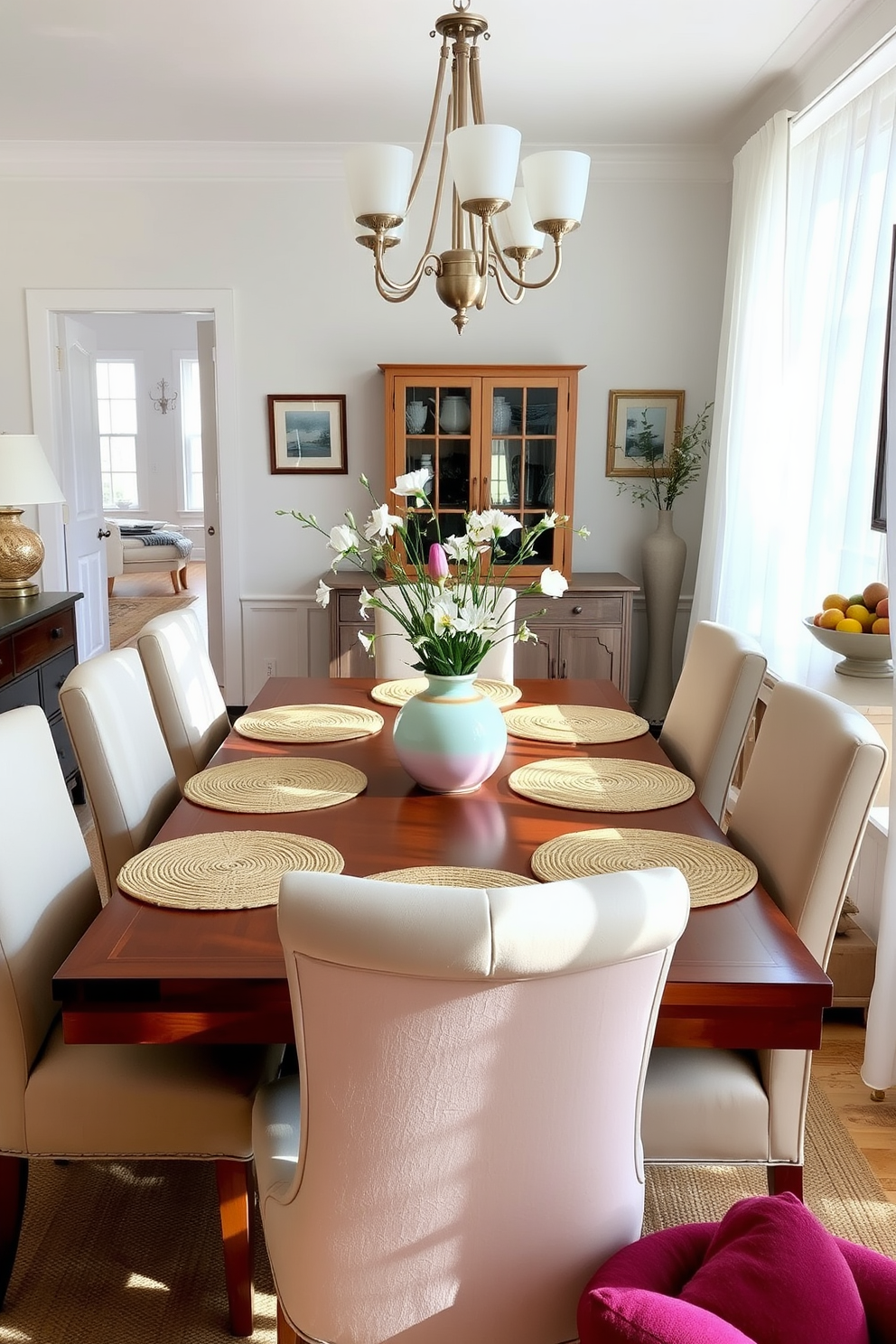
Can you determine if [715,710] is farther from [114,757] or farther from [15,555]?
[15,555]

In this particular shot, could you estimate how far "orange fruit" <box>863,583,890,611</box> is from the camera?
280 cm

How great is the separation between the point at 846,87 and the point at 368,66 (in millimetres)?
1551

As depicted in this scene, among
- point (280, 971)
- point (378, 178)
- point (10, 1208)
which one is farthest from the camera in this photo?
point (378, 178)

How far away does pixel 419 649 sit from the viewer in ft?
6.88

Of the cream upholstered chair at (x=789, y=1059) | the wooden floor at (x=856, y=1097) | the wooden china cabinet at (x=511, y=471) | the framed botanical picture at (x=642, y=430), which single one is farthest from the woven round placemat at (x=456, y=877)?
the framed botanical picture at (x=642, y=430)

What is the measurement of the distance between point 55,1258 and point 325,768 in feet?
3.22

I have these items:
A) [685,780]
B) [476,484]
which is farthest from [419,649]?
[476,484]

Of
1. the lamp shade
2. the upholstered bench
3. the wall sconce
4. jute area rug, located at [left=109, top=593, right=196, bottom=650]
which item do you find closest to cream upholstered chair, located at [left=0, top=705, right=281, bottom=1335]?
the lamp shade

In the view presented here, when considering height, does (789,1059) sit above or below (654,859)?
below

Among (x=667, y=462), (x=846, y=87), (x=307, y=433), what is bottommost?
(x=667, y=462)

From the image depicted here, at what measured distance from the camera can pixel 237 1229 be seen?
5.25 ft

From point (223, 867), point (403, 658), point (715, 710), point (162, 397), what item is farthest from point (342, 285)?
point (162, 397)

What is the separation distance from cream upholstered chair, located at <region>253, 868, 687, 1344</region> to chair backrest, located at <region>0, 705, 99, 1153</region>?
0.51 metres

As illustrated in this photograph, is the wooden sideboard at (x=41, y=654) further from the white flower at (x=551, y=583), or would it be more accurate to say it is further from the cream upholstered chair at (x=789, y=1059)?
the cream upholstered chair at (x=789, y=1059)
